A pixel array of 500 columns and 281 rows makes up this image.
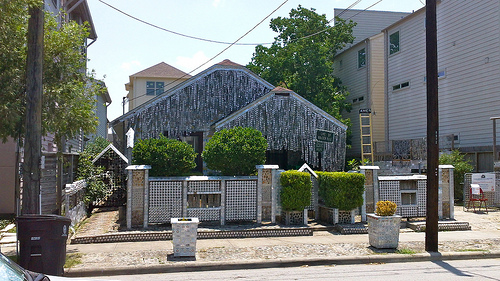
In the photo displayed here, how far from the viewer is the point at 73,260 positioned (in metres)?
8.80

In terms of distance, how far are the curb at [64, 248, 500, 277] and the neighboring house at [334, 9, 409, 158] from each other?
1851 centimetres

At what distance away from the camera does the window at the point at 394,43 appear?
2606 cm

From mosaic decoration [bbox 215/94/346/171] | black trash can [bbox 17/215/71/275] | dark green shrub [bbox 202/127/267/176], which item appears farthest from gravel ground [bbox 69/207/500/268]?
mosaic decoration [bbox 215/94/346/171]

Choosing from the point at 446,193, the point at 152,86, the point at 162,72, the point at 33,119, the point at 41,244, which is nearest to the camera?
the point at 41,244

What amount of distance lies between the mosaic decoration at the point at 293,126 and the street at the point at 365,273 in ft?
34.6

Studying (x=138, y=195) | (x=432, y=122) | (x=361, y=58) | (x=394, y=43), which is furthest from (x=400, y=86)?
(x=138, y=195)

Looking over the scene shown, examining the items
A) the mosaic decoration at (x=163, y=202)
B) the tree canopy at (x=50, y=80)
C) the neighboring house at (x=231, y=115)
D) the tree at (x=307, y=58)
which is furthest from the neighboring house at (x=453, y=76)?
the tree canopy at (x=50, y=80)

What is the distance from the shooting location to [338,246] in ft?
34.4

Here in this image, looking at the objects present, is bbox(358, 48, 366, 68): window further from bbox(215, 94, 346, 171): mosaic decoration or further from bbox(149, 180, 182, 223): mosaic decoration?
bbox(149, 180, 182, 223): mosaic decoration

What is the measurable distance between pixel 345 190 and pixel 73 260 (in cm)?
732

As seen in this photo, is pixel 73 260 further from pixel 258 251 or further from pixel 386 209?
pixel 386 209

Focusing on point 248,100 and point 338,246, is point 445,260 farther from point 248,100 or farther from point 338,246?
point 248,100

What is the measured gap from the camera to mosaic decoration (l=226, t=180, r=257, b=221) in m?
12.4

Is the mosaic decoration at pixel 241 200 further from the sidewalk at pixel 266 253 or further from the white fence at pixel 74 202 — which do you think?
the white fence at pixel 74 202
